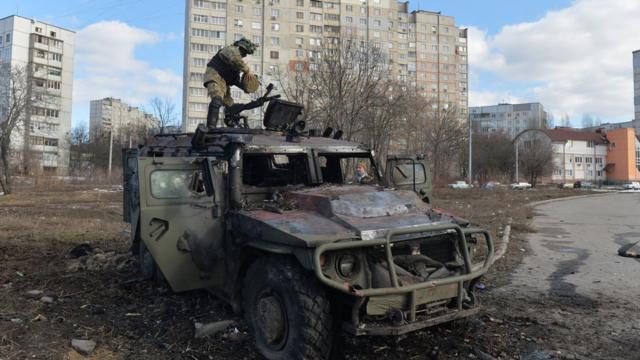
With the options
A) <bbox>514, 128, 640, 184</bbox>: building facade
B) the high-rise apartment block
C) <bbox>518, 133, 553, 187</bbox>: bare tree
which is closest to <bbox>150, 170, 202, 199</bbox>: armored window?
<bbox>518, 133, 553, 187</bbox>: bare tree

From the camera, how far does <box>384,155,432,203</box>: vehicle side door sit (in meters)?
6.12

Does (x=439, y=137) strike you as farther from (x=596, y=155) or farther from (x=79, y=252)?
(x=596, y=155)

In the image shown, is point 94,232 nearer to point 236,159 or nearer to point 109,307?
point 109,307

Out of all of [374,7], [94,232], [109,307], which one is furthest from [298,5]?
[109,307]

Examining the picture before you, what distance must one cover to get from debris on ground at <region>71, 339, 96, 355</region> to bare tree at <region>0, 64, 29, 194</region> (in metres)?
27.0

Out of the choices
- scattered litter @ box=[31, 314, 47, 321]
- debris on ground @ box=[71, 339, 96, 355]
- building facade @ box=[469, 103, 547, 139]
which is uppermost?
building facade @ box=[469, 103, 547, 139]

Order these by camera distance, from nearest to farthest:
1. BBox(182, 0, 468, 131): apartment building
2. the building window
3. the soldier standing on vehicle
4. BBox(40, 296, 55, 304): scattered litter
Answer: BBox(40, 296, 55, 304): scattered litter, the soldier standing on vehicle, the building window, BBox(182, 0, 468, 131): apartment building

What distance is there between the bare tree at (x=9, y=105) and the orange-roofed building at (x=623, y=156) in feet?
268

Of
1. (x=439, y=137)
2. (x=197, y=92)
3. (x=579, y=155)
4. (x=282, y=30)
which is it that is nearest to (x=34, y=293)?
(x=439, y=137)

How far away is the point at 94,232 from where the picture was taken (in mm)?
10883

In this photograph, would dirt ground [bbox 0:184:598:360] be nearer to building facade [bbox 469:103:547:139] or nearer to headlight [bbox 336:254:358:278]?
headlight [bbox 336:254:358:278]

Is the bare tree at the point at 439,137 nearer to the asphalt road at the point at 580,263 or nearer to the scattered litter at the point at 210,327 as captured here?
the asphalt road at the point at 580,263

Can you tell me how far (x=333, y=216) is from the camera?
14.0 ft

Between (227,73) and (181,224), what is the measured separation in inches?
129
